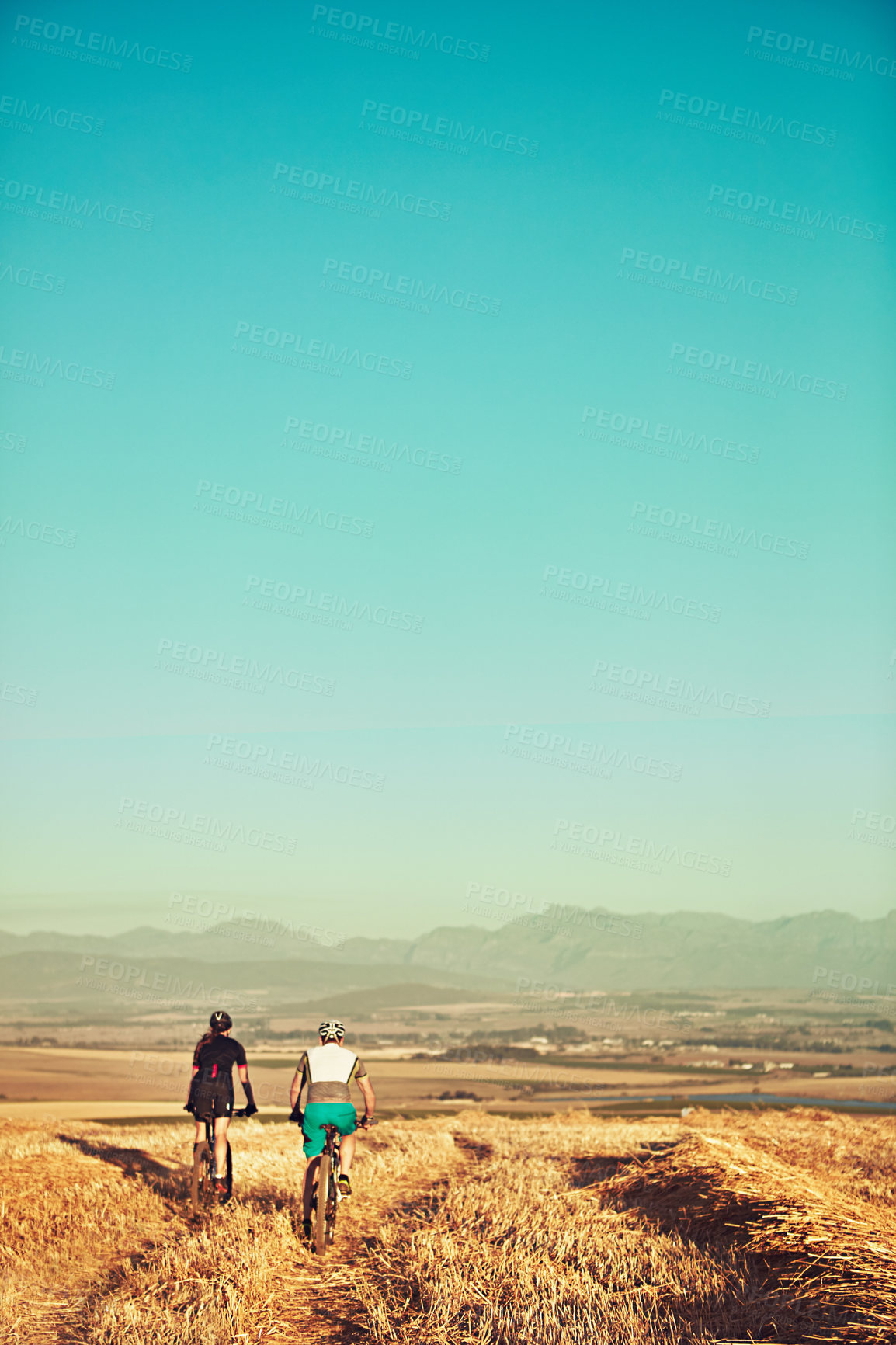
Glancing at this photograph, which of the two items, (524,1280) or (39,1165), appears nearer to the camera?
(524,1280)

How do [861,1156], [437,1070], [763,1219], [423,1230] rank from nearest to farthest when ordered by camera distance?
1. [763,1219]
2. [423,1230]
3. [861,1156]
4. [437,1070]

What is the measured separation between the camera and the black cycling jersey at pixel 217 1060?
12773 mm

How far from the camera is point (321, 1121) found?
34.5 ft

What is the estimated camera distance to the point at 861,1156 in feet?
57.5

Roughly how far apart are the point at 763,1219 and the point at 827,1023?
201 meters

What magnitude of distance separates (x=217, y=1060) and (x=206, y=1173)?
1.24 metres

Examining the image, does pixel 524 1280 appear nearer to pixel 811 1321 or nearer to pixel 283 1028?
pixel 811 1321

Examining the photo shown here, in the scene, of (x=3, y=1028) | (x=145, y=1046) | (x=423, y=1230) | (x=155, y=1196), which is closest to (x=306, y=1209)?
(x=423, y=1230)

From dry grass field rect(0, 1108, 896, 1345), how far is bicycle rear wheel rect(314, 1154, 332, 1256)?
14 cm

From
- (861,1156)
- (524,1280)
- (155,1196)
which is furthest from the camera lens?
(861,1156)

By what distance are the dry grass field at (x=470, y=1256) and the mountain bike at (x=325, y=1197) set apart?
0.52ft

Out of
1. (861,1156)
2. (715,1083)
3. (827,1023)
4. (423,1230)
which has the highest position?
(423,1230)

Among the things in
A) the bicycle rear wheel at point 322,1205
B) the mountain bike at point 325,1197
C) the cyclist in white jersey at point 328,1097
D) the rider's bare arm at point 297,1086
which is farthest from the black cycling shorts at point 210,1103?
the bicycle rear wheel at point 322,1205

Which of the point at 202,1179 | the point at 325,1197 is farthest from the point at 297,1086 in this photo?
the point at 202,1179
